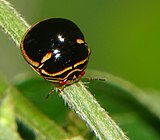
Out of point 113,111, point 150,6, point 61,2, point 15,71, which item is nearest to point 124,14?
point 150,6

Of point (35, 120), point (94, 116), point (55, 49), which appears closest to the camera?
point (94, 116)

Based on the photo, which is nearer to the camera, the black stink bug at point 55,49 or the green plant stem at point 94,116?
the green plant stem at point 94,116

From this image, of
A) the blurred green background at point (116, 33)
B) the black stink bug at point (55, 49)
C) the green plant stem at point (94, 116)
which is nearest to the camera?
the green plant stem at point (94, 116)

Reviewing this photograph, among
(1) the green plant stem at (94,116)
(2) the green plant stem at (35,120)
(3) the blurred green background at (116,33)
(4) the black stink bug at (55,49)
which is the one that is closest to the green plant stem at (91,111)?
(1) the green plant stem at (94,116)

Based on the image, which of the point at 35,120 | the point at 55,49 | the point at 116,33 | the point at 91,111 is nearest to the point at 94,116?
the point at 91,111

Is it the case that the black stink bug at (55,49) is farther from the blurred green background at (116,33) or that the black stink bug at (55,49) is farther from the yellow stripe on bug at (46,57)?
the blurred green background at (116,33)

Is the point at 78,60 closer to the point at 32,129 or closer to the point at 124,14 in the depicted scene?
the point at 32,129

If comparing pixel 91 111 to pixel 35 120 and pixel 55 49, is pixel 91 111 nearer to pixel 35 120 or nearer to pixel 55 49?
pixel 55 49
